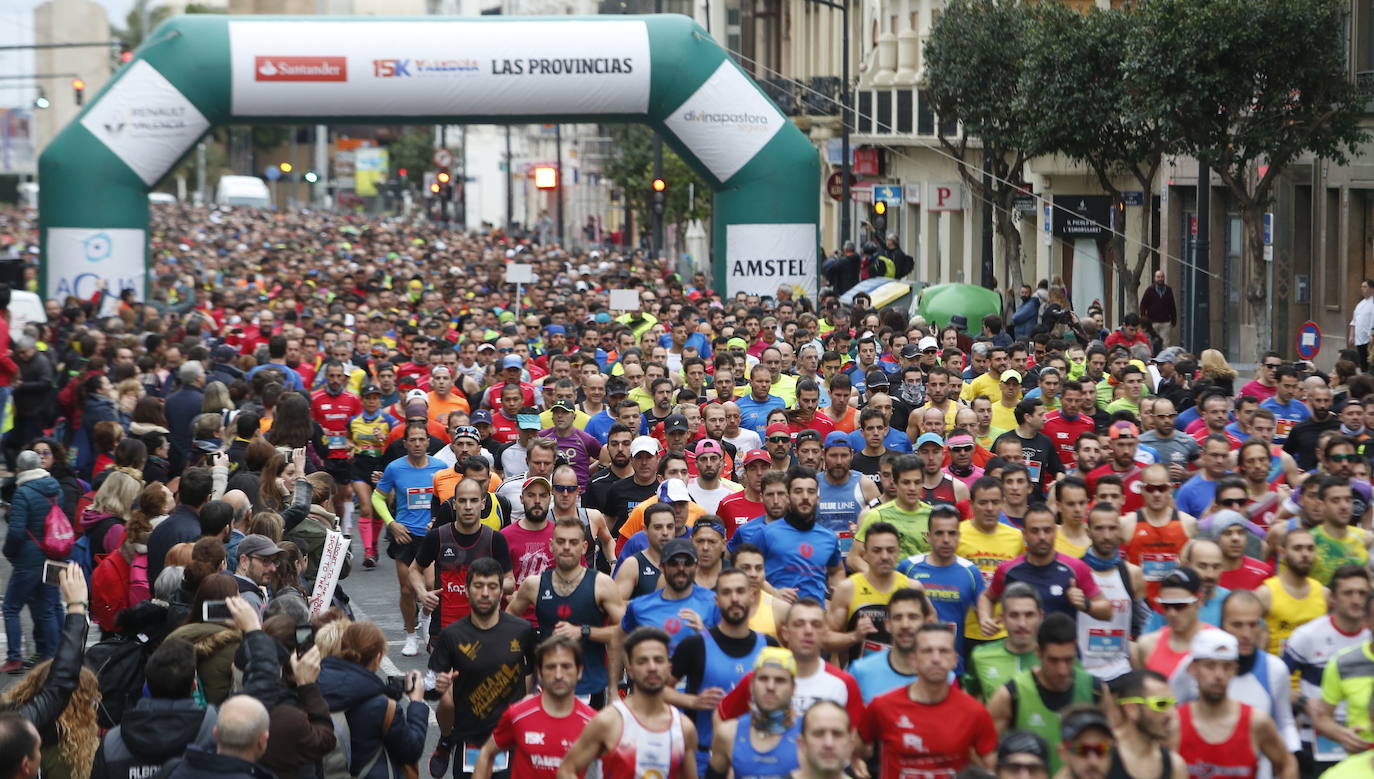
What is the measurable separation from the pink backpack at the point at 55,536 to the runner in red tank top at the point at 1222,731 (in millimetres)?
7225

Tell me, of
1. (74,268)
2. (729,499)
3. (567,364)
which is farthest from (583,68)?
(729,499)

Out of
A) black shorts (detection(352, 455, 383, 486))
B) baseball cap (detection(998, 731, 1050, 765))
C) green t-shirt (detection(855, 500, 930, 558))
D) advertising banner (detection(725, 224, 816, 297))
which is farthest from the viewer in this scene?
advertising banner (detection(725, 224, 816, 297))

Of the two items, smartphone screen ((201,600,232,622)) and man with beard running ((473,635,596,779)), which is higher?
smartphone screen ((201,600,232,622))

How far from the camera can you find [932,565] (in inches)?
359

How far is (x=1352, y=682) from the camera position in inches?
300

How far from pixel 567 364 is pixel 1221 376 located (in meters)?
5.28

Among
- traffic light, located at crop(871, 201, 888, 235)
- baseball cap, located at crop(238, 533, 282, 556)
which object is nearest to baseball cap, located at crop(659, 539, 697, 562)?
baseball cap, located at crop(238, 533, 282, 556)

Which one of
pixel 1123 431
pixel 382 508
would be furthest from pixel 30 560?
pixel 1123 431

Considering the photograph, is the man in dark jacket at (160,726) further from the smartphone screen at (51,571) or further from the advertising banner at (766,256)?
the advertising banner at (766,256)

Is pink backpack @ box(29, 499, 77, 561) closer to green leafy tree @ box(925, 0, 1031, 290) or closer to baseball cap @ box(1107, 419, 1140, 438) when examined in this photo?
baseball cap @ box(1107, 419, 1140, 438)

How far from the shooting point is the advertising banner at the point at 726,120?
88.7 ft

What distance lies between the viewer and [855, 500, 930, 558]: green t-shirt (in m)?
10.1

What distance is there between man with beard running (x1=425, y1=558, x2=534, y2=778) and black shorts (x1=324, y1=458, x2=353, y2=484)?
24.3ft

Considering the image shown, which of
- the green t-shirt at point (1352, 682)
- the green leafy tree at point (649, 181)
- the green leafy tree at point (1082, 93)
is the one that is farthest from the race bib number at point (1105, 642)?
the green leafy tree at point (649, 181)
